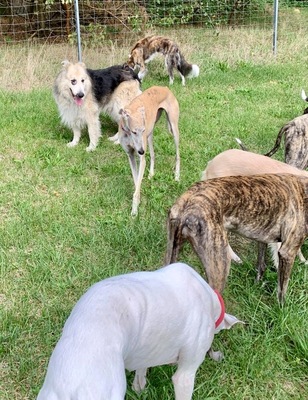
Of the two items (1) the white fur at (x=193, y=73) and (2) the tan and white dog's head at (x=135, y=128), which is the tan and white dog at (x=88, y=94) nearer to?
(2) the tan and white dog's head at (x=135, y=128)

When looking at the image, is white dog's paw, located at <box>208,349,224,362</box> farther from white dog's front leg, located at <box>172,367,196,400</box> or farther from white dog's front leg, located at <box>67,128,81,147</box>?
white dog's front leg, located at <box>67,128,81,147</box>

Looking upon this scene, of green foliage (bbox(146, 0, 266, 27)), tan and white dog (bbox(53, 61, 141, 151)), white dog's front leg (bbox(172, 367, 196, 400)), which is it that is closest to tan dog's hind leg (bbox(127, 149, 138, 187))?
tan and white dog (bbox(53, 61, 141, 151))

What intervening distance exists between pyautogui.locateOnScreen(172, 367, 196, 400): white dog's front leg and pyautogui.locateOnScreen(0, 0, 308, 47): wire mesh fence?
32.5ft

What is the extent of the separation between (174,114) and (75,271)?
257 centimetres

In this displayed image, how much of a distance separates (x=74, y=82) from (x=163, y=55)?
399 centimetres

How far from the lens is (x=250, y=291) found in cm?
359

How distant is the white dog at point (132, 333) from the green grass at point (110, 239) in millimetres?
559

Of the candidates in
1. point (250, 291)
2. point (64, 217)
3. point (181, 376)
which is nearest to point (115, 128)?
point (64, 217)

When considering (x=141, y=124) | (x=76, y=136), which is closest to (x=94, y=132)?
(x=76, y=136)

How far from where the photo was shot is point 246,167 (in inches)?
150

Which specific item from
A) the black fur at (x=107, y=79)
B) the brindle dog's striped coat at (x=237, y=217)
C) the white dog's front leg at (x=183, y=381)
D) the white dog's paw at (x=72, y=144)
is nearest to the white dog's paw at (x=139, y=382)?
the white dog's front leg at (x=183, y=381)

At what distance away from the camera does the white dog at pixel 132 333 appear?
1721mm

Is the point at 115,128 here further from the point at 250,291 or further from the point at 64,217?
the point at 250,291

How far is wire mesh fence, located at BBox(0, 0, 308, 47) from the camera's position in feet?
39.4
